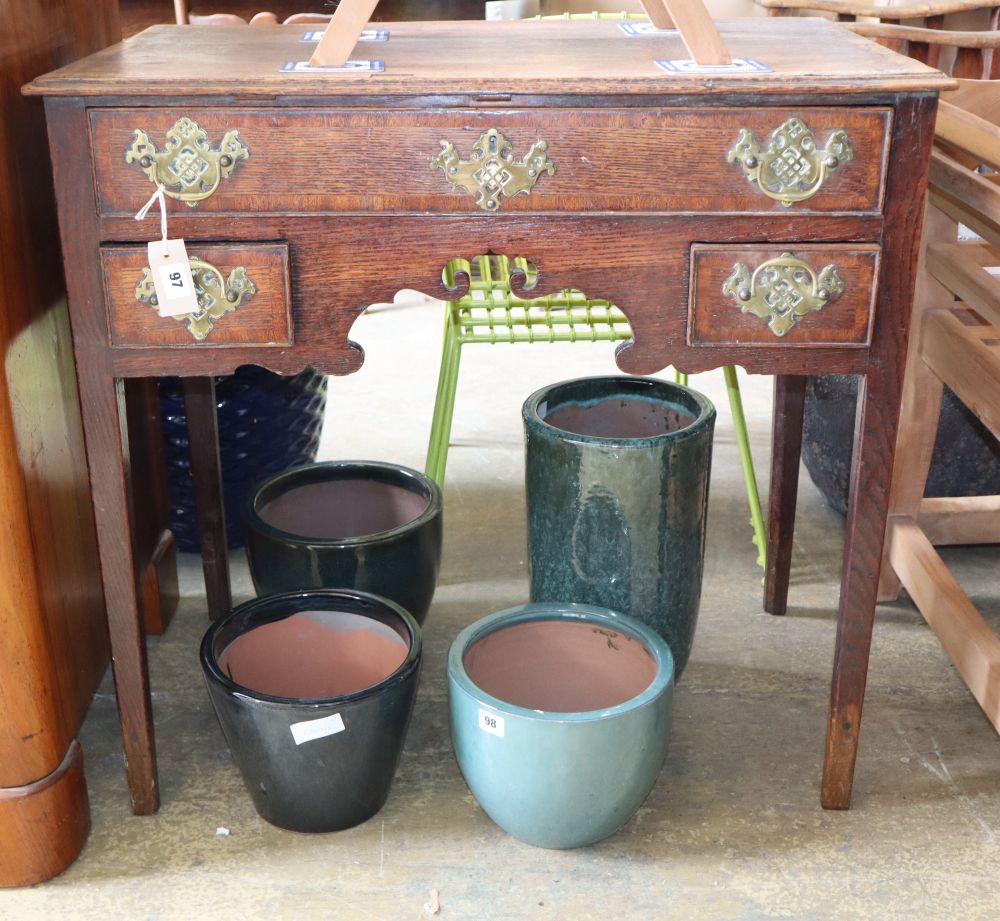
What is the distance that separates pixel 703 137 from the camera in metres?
1.25

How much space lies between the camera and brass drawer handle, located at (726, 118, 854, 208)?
1.24 metres

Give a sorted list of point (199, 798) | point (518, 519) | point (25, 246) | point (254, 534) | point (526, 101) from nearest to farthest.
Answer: point (526, 101) → point (25, 246) → point (199, 798) → point (254, 534) → point (518, 519)

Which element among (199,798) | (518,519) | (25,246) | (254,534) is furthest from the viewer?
(518,519)

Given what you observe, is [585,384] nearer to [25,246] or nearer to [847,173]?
[847,173]

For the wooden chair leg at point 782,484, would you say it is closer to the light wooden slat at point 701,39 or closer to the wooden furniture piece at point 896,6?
the light wooden slat at point 701,39

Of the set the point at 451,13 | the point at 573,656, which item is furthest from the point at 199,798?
the point at 451,13

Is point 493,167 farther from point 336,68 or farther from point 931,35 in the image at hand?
point 931,35

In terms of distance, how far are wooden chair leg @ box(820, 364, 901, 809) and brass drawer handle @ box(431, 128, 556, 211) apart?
1.45 ft

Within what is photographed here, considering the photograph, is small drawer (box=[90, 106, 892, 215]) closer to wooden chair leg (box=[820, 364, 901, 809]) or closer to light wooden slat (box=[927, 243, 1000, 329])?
wooden chair leg (box=[820, 364, 901, 809])

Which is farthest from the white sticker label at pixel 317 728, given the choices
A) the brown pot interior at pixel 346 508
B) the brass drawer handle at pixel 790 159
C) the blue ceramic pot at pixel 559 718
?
the brass drawer handle at pixel 790 159

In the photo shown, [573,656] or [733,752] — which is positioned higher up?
[573,656]

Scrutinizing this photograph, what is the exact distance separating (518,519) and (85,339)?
121 centimetres

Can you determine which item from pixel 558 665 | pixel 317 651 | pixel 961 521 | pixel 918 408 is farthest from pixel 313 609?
pixel 961 521

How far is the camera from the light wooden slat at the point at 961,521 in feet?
6.78
